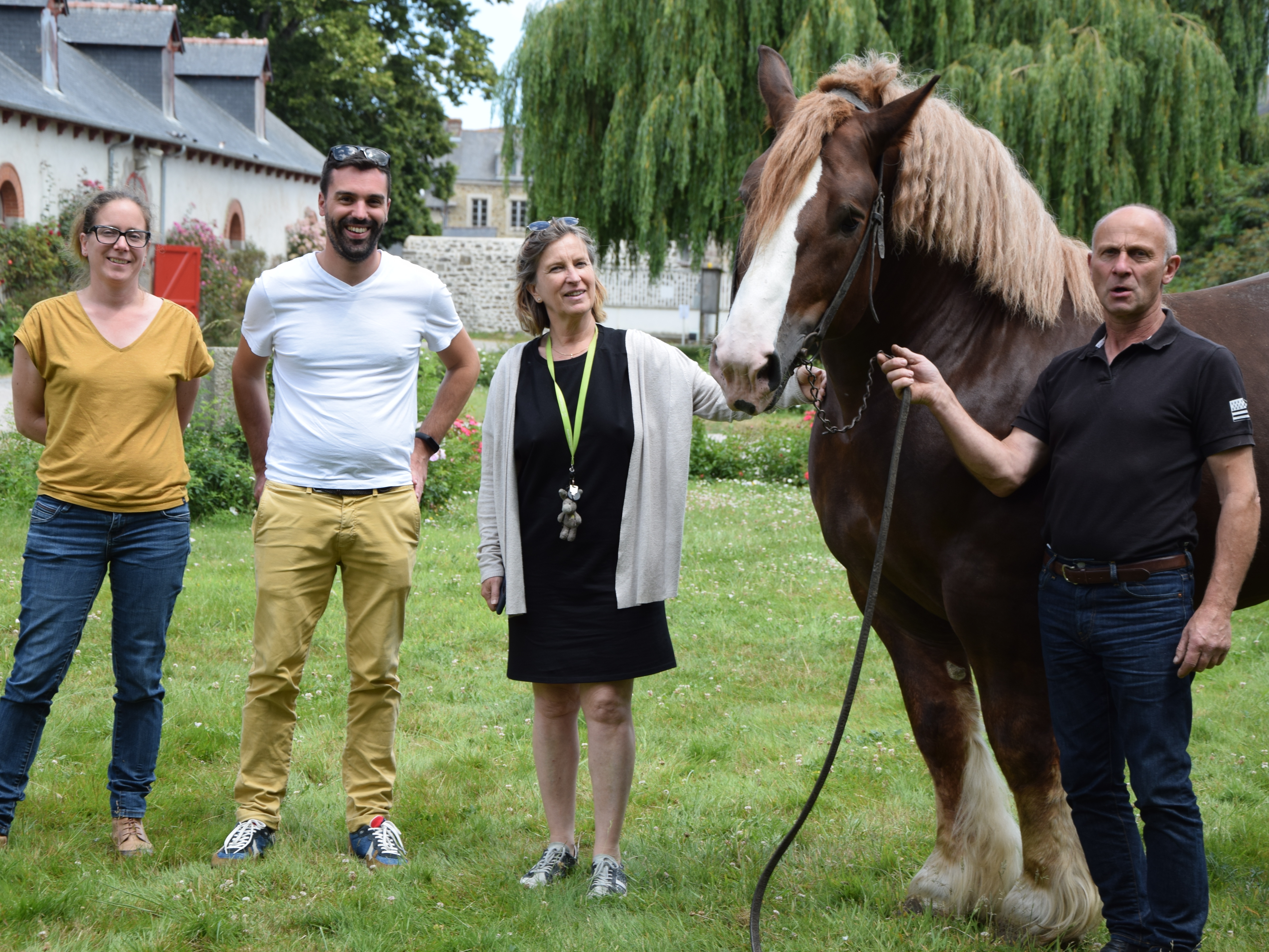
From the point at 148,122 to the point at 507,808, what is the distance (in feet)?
72.7

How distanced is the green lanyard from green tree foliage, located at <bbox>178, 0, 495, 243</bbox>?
28.7 m

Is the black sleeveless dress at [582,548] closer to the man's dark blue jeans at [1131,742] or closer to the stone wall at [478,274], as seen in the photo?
the man's dark blue jeans at [1131,742]

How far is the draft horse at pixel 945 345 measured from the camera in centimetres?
263

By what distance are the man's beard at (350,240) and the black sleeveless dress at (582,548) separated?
72 cm

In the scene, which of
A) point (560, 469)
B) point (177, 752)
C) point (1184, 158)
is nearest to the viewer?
point (560, 469)

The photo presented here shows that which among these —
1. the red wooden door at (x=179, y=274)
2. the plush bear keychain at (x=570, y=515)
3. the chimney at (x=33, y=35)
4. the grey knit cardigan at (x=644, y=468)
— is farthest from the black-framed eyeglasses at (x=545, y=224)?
the chimney at (x=33, y=35)

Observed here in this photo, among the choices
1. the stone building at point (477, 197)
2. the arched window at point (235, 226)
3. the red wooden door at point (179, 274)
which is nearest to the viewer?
the red wooden door at point (179, 274)

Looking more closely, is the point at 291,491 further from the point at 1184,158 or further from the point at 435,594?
the point at 1184,158

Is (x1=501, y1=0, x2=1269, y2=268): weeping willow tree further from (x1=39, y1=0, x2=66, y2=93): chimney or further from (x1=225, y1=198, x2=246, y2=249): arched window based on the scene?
(x1=225, y1=198, x2=246, y2=249): arched window

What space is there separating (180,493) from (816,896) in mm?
2469

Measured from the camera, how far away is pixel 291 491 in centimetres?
353

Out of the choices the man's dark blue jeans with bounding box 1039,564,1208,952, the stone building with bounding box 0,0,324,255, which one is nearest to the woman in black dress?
the man's dark blue jeans with bounding box 1039,564,1208,952

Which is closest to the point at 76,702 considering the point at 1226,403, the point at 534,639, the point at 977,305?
the point at 534,639

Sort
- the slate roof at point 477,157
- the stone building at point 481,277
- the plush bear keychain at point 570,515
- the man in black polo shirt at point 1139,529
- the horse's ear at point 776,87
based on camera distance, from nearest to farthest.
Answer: the man in black polo shirt at point 1139,529 → the horse's ear at point 776,87 → the plush bear keychain at point 570,515 → the stone building at point 481,277 → the slate roof at point 477,157
